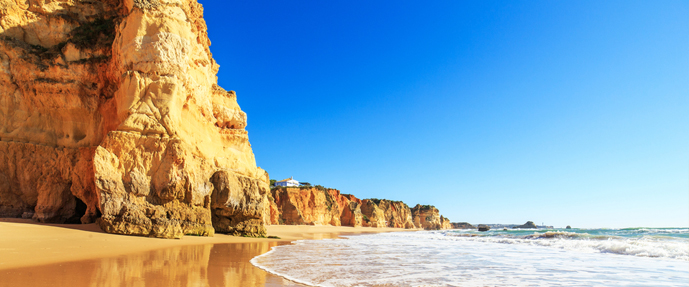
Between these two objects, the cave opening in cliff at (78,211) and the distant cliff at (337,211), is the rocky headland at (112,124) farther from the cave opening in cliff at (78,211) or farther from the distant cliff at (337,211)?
the distant cliff at (337,211)

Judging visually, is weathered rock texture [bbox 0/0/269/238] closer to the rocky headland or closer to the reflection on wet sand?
the rocky headland

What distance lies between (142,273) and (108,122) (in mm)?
10449

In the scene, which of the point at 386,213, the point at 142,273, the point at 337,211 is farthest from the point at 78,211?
the point at 386,213

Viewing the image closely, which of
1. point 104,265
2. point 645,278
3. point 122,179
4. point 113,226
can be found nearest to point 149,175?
point 122,179

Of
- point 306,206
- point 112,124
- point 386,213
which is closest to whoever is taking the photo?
point 112,124

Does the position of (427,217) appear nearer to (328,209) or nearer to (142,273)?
(328,209)

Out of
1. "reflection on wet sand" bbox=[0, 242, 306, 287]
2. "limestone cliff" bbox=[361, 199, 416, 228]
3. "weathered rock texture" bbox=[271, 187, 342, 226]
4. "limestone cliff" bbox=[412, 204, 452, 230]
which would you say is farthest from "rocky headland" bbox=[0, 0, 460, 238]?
"limestone cliff" bbox=[412, 204, 452, 230]

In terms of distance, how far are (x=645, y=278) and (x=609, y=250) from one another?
24.8 feet

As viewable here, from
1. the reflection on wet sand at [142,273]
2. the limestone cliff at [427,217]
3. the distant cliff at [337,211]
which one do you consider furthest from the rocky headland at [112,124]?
the limestone cliff at [427,217]

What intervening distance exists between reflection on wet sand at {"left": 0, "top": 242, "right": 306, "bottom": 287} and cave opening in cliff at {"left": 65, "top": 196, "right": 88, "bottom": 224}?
8.04 meters

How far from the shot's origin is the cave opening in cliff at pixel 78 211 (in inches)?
522

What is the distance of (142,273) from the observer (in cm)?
554

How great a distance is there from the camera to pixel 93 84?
14.2 metres

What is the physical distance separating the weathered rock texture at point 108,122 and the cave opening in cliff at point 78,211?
50 mm
